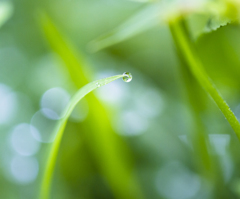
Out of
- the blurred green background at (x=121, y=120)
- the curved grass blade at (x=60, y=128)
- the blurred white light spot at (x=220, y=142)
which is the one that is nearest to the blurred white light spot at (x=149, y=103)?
the blurred green background at (x=121, y=120)

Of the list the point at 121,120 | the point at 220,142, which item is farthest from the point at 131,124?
the point at 220,142

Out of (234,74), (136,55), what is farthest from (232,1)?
(136,55)

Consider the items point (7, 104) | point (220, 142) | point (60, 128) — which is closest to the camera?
point (60, 128)

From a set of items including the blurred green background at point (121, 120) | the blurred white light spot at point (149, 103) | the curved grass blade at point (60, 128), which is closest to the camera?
the curved grass blade at point (60, 128)

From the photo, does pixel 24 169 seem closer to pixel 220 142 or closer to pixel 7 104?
pixel 7 104

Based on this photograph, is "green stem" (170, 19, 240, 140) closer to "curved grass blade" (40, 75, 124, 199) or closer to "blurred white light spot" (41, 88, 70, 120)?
"curved grass blade" (40, 75, 124, 199)

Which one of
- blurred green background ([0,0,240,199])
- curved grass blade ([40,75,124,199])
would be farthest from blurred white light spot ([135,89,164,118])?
curved grass blade ([40,75,124,199])

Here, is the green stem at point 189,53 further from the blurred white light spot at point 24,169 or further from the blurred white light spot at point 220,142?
the blurred white light spot at point 24,169
